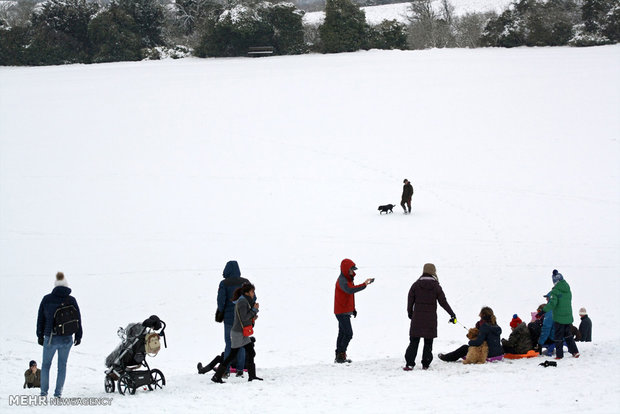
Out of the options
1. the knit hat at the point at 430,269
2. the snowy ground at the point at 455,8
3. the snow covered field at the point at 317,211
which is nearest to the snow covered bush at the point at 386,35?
the snow covered field at the point at 317,211

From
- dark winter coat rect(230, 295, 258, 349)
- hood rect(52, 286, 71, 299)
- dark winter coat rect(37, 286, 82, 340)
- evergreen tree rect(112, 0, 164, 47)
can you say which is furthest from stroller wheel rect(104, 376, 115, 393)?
evergreen tree rect(112, 0, 164, 47)

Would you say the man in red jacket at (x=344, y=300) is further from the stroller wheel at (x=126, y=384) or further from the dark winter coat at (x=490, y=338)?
the stroller wheel at (x=126, y=384)

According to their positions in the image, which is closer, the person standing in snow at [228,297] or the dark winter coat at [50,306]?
the dark winter coat at [50,306]

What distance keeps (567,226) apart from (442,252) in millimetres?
4339

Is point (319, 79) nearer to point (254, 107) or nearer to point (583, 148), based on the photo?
point (254, 107)

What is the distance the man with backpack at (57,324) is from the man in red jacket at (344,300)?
360cm

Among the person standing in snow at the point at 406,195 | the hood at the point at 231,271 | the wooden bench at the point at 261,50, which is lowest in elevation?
the hood at the point at 231,271

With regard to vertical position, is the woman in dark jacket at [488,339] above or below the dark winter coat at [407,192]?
below

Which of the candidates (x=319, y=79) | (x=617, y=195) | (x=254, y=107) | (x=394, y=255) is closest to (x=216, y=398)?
(x=394, y=255)

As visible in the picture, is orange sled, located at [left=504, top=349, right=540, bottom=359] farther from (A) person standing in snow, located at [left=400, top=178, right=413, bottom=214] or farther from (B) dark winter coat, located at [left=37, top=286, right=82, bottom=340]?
(A) person standing in snow, located at [left=400, top=178, right=413, bottom=214]

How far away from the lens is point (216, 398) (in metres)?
8.45

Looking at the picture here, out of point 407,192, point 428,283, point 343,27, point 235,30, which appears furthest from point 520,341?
point 235,30

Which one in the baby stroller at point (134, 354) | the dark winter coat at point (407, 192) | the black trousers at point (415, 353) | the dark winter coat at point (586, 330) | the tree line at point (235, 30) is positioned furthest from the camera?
the tree line at point (235, 30)

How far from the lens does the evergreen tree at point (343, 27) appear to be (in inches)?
1774
